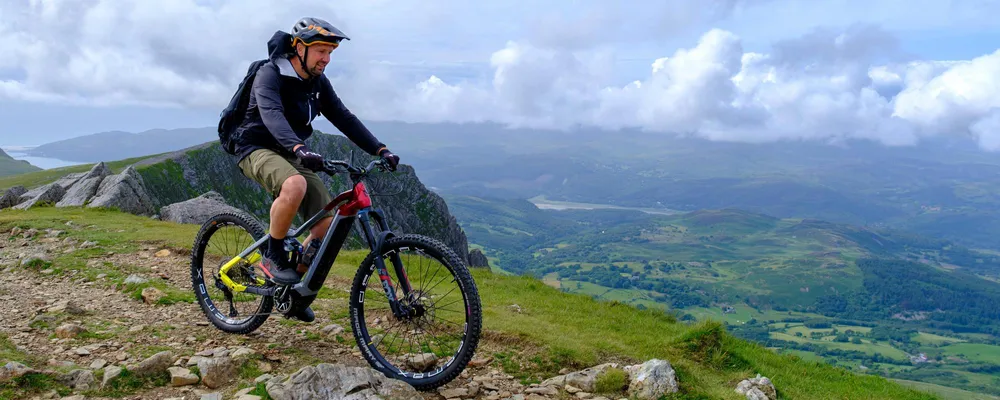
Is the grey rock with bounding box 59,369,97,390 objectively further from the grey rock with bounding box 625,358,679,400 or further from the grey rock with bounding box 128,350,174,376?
the grey rock with bounding box 625,358,679,400

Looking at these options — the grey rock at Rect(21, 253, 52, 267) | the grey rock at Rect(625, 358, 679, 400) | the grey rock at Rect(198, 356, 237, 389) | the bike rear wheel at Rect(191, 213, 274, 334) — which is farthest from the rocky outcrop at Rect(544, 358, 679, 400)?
the grey rock at Rect(21, 253, 52, 267)

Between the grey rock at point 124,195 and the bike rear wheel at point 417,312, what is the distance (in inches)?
1188

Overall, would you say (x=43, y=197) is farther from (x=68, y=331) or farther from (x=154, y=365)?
(x=154, y=365)

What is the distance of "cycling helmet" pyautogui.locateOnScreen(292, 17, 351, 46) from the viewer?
22.8 ft

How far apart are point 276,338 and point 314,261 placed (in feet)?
6.49

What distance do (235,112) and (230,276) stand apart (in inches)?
104

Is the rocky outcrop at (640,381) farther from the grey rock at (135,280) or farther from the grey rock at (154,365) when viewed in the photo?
the grey rock at (135,280)

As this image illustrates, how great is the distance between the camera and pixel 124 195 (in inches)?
1283

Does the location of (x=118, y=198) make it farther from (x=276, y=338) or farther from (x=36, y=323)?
(x=276, y=338)

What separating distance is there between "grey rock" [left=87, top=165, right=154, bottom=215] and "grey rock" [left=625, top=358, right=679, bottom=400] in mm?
32283

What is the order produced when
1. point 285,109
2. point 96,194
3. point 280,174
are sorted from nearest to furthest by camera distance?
point 280,174, point 285,109, point 96,194

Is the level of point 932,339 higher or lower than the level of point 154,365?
lower

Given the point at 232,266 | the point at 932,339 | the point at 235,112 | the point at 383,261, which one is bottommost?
the point at 932,339

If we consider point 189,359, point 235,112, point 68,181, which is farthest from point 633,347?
point 68,181
